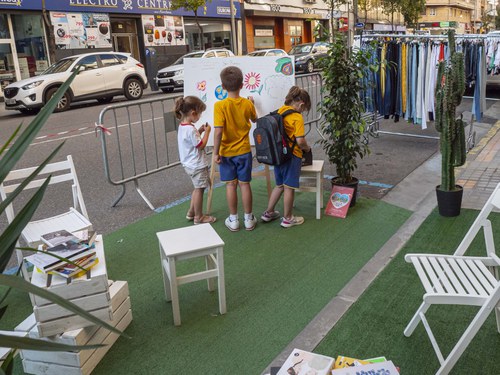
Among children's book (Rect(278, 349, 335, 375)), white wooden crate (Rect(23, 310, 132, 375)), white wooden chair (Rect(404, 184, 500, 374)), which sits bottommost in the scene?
white wooden crate (Rect(23, 310, 132, 375))

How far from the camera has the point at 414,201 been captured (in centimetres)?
562

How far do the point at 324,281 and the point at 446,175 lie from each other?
1980 mm

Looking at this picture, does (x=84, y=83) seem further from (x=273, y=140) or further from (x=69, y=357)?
(x=69, y=357)

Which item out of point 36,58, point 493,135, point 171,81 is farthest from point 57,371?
point 36,58

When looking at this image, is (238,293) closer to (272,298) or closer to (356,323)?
(272,298)

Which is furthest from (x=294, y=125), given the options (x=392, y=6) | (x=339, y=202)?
(x=392, y=6)

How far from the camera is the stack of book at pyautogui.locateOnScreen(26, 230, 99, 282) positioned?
2803mm

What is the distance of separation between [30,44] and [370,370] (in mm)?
20708

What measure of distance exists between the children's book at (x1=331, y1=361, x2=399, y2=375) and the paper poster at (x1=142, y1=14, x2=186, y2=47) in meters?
23.5

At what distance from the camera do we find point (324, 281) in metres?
3.83

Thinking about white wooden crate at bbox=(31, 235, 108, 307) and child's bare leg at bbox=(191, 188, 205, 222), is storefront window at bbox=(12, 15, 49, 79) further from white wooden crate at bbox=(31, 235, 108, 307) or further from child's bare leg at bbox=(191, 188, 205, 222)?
white wooden crate at bbox=(31, 235, 108, 307)

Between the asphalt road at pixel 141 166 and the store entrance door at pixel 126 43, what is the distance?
1306cm

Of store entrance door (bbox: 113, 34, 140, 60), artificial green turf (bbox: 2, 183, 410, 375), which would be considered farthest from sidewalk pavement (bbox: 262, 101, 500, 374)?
store entrance door (bbox: 113, 34, 140, 60)

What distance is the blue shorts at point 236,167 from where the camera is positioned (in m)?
4.82
